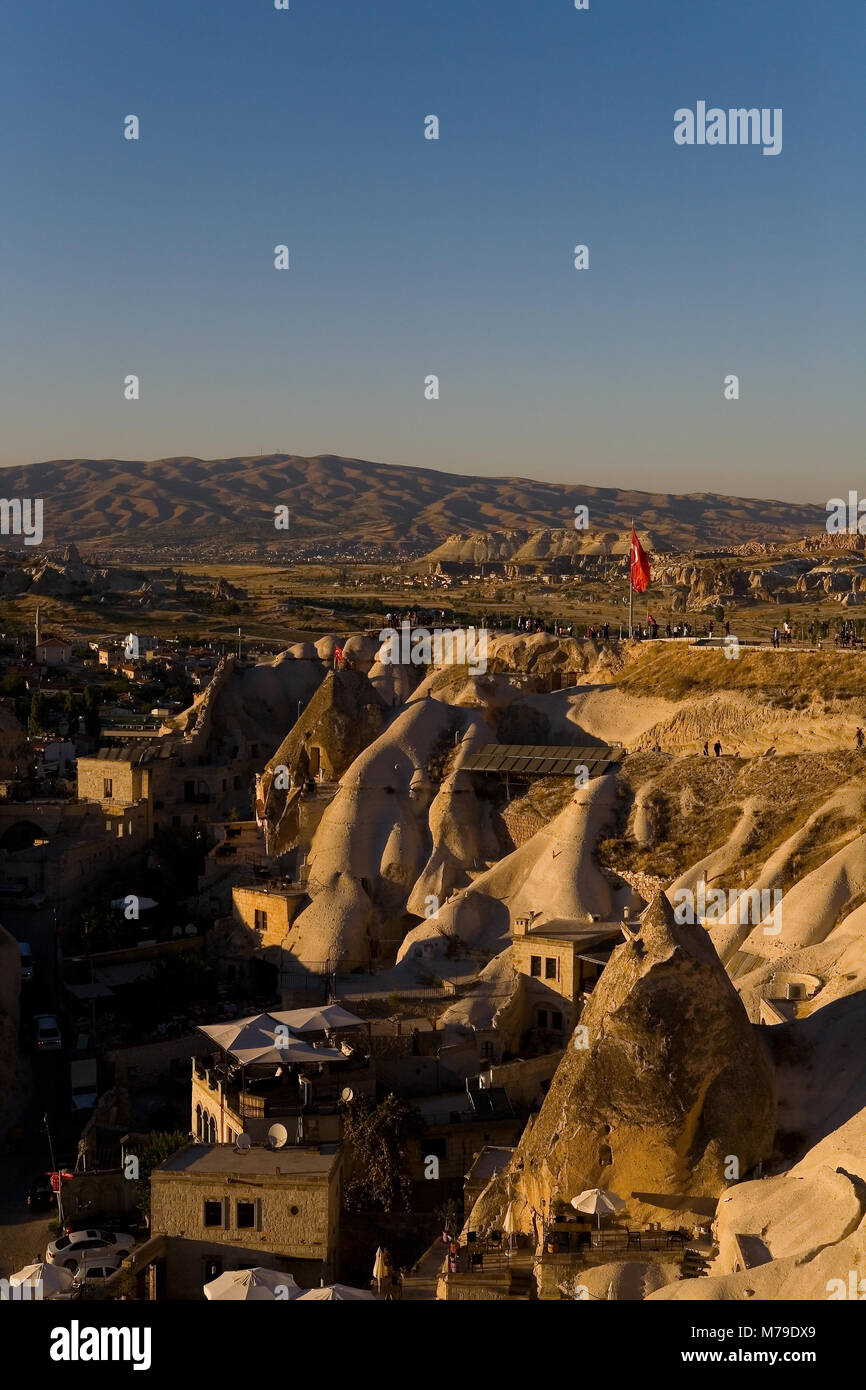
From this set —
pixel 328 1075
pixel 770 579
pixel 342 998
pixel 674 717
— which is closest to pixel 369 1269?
pixel 328 1075

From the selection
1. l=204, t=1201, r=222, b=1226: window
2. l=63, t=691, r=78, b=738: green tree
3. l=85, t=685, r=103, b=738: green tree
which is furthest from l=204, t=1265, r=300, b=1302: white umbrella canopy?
l=63, t=691, r=78, b=738: green tree

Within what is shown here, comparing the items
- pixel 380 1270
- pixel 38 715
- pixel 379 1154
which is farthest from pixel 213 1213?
pixel 38 715

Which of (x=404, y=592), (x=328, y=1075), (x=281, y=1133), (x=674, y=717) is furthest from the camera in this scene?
(x=404, y=592)

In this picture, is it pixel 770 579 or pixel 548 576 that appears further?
pixel 548 576

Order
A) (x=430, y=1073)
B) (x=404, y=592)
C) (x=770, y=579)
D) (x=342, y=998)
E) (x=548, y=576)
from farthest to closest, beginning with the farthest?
(x=548, y=576) < (x=404, y=592) < (x=770, y=579) < (x=342, y=998) < (x=430, y=1073)

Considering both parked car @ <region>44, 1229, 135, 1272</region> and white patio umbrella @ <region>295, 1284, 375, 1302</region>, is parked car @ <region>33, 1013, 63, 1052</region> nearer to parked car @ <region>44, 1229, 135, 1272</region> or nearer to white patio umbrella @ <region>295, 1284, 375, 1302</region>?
parked car @ <region>44, 1229, 135, 1272</region>

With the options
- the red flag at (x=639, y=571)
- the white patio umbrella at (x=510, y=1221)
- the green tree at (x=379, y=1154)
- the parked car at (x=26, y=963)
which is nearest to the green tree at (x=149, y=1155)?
the green tree at (x=379, y=1154)

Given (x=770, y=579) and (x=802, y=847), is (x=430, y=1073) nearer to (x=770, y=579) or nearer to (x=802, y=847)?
(x=802, y=847)

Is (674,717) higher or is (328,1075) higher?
(674,717)
